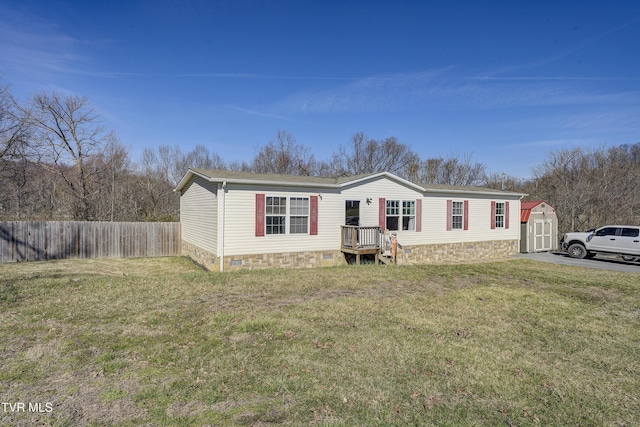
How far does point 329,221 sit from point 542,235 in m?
13.6

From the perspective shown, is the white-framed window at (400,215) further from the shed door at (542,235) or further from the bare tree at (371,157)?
the bare tree at (371,157)

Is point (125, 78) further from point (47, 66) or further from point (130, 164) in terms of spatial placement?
point (130, 164)

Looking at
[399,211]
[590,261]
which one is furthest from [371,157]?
[590,261]

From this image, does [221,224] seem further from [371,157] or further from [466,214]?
[371,157]

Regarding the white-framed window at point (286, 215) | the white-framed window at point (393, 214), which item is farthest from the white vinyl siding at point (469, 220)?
the white-framed window at point (286, 215)

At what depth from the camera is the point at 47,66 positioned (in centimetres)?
1248

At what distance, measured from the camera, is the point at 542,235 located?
18125 millimetres

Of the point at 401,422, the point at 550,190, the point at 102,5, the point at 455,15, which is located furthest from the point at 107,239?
the point at 550,190

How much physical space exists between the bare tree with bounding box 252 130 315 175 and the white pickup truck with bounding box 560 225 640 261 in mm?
21691

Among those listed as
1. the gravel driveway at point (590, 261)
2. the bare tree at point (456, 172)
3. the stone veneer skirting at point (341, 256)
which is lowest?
the gravel driveway at point (590, 261)

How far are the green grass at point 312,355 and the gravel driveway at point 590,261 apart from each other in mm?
6296

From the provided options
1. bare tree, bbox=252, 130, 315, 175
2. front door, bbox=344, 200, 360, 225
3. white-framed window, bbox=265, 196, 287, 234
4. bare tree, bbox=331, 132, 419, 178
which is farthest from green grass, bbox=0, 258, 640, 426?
bare tree, bbox=331, 132, 419, 178

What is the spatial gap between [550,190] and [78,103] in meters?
33.3

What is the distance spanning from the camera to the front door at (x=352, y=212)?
12.6m
